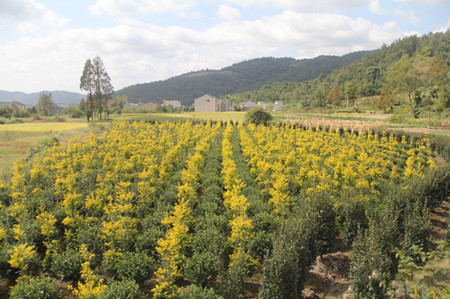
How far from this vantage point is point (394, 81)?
60344mm

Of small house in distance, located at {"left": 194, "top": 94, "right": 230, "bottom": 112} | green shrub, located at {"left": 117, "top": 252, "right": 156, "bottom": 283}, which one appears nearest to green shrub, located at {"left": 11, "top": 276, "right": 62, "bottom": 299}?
green shrub, located at {"left": 117, "top": 252, "right": 156, "bottom": 283}

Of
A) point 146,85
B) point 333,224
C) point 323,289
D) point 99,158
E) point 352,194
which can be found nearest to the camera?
point 323,289

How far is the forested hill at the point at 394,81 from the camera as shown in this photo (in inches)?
1994

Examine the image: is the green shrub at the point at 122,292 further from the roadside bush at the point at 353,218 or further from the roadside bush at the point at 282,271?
the roadside bush at the point at 353,218

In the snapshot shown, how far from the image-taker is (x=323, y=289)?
734 centimetres

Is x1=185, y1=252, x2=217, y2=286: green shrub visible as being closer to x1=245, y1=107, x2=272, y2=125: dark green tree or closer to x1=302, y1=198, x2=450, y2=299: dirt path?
x1=302, y1=198, x2=450, y2=299: dirt path

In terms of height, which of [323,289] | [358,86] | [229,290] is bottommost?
[323,289]

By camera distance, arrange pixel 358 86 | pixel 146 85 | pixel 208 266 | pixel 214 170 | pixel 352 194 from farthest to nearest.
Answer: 1. pixel 146 85
2. pixel 358 86
3. pixel 214 170
4. pixel 352 194
5. pixel 208 266

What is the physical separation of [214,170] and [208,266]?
7721 millimetres

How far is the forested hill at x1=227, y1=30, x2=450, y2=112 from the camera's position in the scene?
50638 millimetres

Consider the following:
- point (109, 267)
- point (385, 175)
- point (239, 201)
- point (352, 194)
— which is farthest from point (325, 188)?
point (109, 267)

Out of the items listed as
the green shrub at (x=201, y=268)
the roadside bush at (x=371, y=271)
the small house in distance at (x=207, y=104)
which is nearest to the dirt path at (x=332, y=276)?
the roadside bush at (x=371, y=271)

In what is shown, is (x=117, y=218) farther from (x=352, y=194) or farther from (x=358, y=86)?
(x=358, y=86)

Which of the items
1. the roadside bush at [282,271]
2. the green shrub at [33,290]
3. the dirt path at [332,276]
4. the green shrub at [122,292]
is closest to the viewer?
the green shrub at [122,292]
